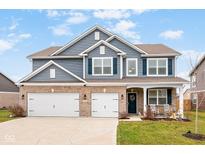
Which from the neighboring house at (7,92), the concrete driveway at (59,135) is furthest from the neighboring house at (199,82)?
the concrete driveway at (59,135)

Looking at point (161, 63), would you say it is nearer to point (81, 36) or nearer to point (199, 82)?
point (81, 36)

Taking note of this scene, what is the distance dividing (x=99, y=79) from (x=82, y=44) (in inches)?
147

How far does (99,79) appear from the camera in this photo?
24.8m

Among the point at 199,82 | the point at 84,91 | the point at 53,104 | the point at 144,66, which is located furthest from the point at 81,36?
the point at 199,82

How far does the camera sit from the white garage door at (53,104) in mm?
23938

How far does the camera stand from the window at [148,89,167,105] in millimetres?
25391

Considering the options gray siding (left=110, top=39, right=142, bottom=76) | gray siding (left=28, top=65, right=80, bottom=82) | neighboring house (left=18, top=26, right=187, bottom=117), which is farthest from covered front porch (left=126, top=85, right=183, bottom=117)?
gray siding (left=28, top=65, right=80, bottom=82)

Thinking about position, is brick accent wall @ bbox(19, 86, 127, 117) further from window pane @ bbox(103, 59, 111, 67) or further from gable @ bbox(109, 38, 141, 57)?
gable @ bbox(109, 38, 141, 57)

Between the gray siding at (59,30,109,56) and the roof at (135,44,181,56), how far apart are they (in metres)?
3.43

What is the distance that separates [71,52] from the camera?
26.7 meters

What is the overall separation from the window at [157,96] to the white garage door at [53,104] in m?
5.64

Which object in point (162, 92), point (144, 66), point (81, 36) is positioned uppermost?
point (81, 36)

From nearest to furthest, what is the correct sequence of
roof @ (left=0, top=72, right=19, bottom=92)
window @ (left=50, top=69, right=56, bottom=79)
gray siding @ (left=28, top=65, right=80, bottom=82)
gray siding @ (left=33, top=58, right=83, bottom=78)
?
1. gray siding @ (left=28, top=65, right=80, bottom=82)
2. window @ (left=50, top=69, right=56, bottom=79)
3. gray siding @ (left=33, top=58, right=83, bottom=78)
4. roof @ (left=0, top=72, right=19, bottom=92)
